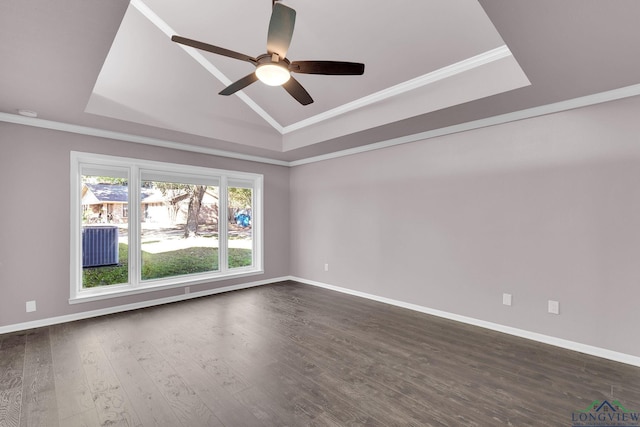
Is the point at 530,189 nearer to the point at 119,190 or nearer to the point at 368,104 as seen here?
the point at 368,104

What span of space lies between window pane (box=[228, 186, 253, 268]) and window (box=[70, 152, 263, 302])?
2 cm

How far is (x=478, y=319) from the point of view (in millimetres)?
3604

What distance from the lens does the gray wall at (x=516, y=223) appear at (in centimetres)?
279

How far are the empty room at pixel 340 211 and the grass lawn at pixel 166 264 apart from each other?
31 millimetres

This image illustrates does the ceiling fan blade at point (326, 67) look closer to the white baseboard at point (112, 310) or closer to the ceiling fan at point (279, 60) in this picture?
the ceiling fan at point (279, 60)

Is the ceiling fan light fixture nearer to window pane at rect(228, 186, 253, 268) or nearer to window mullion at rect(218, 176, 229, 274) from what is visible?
window mullion at rect(218, 176, 229, 274)

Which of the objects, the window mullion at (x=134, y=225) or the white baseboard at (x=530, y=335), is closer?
the white baseboard at (x=530, y=335)

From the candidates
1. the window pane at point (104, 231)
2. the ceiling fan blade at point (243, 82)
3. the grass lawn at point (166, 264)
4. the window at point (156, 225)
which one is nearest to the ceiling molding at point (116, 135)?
the window at point (156, 225)

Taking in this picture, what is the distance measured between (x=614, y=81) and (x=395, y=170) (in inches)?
96.2

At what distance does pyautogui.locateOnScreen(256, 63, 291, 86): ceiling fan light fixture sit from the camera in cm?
212

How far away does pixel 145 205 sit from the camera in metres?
4.45

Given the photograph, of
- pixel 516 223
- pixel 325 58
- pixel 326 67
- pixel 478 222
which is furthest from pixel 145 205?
pixel 516 223

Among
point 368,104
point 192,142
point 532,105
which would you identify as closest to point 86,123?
point 192,142

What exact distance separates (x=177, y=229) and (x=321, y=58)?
11.2 feet
